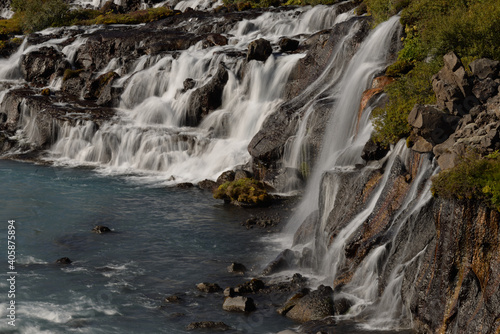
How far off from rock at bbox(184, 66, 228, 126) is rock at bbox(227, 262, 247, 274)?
2018 centimetres

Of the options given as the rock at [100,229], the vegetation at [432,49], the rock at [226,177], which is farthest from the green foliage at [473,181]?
the rock at [226,177]

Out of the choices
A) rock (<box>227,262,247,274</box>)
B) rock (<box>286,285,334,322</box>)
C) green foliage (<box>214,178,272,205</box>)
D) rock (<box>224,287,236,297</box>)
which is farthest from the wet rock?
green foliage (<box>214,178,272,205</box>)

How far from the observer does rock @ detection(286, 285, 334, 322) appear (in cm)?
1964

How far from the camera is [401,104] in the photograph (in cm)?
2275

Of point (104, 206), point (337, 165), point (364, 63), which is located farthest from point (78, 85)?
point (337, 165)

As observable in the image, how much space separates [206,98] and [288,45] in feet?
22.5

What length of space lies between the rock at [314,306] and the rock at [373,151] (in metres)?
6.02

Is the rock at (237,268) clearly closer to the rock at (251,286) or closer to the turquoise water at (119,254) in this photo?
the turquoise water at (119,254)

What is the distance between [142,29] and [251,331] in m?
42.8

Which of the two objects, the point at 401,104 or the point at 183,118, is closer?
the point at 401,104

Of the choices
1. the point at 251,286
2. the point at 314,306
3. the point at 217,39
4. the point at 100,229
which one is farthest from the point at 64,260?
the point at 217,39

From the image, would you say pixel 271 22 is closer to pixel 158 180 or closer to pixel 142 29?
pixel 142 29

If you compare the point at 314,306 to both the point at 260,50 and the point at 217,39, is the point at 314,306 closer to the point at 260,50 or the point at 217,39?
the point at 260,50

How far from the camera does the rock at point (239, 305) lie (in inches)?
806
